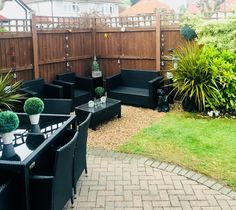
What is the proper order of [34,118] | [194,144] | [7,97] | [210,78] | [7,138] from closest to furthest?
[7,138] → [34,118] → [194,144] → [7,97] → [210,78]

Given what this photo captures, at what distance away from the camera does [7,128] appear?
297 centimetres

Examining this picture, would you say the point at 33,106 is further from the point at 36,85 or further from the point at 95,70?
the point at 95,70

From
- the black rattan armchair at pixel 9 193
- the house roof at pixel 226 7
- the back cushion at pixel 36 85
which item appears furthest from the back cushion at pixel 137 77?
the black rattan armchair at pixel 9 193

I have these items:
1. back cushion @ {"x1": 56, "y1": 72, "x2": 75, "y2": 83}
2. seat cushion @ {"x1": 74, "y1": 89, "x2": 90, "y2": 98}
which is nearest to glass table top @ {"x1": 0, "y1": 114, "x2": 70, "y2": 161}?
seat cushion @ {"x1": 74, "y1": 89, "x2": 90, "y2": 98}

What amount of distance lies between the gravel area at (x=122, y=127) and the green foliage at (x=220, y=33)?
Answer: 6.52 ft

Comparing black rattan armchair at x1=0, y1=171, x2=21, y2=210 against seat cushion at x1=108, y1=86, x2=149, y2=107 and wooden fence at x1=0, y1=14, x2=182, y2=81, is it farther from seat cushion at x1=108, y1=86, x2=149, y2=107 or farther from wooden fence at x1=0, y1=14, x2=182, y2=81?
seat cushion at x1=108, y1=86, x2=149, y2=107

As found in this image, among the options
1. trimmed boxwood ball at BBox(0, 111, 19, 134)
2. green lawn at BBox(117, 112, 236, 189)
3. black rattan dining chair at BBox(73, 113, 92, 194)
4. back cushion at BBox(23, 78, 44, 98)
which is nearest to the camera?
trimmed boxwood ball at BBox(0, 111, 19, 134)

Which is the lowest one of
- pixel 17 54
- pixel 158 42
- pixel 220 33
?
pixel 17 54

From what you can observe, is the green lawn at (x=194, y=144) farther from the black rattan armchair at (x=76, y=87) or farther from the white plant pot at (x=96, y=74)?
the white plant pot at (x=96, y=74)

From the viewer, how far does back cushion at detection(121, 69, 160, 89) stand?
8258 millimetres

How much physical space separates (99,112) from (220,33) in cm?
336

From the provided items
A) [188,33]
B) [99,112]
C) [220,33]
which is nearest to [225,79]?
[220,33]

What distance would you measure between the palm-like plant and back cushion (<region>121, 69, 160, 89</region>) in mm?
1023

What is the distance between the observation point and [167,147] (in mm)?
5219
